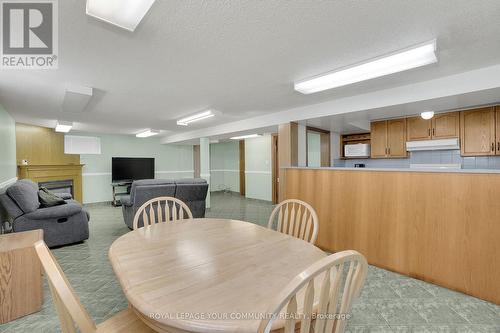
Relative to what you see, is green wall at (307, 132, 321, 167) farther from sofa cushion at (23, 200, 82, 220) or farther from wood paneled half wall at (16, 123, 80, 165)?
wood paneled half wall at (16, 123, 80, 165)

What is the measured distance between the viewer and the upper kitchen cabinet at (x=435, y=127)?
12.2 feet

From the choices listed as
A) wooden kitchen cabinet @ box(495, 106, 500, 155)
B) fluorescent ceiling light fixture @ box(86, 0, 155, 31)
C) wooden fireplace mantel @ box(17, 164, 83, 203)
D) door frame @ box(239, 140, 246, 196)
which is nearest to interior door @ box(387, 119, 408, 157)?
wooden kitchen cabinet @ box(495, 106, 500, 155)

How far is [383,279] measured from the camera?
237cm

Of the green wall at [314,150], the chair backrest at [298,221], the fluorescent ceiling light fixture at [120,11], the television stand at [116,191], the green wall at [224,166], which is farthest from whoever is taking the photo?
the green wall at [224,166]

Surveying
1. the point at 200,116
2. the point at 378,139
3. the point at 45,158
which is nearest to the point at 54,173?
the point at 45,158

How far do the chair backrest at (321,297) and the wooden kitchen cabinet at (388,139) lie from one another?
4.45 meters

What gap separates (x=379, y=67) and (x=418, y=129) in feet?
9.51

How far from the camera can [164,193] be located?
4043 millimetres

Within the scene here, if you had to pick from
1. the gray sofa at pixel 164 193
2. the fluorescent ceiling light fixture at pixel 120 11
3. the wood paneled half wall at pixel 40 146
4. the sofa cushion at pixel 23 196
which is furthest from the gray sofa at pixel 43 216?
the wood paneled half wall at pixel 40 146

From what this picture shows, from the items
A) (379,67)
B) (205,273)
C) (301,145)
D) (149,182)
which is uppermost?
(379,67)

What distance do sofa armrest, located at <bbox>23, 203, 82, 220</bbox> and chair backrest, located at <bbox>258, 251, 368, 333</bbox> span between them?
367 cm

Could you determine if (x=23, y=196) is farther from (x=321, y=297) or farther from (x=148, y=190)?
(x=321, y=297)

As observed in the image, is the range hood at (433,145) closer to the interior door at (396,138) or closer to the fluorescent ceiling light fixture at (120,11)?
the interior door at (396,138)

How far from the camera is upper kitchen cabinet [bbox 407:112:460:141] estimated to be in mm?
3709
